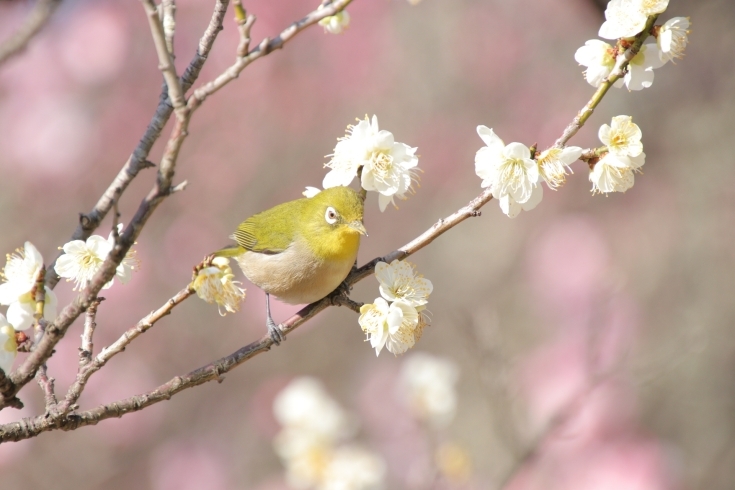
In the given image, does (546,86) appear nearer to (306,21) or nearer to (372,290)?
(372,290)

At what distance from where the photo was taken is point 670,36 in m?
1.89

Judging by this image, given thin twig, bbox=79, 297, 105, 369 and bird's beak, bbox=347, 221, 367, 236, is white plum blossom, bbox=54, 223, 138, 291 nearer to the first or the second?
thin twig, bbox=79, 297, 105, 369

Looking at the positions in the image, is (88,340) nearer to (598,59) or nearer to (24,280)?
(24,280)

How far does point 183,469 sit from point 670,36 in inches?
237

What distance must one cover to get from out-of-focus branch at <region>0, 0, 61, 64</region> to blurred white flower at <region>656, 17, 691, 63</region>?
5.37 feet

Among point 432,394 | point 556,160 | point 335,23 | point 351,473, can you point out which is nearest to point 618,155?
point 556,160

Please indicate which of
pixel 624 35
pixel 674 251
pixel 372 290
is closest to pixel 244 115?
pixel 372 290

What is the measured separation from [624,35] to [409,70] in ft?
20.9

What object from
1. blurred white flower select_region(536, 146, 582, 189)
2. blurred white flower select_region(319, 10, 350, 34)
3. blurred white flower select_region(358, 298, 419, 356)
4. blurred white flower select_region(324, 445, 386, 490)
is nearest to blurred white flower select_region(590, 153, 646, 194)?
blurred white flower select_region(536, 146, 582, 189)

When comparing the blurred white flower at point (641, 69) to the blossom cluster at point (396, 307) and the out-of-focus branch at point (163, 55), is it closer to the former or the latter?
the blossom cluster at point (396, 307)

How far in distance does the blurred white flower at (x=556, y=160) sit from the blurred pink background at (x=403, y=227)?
127 inches

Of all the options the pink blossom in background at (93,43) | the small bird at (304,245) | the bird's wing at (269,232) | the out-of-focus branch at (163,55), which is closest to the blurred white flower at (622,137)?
the small bird at (304,245)

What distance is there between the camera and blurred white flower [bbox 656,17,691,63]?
1889mm

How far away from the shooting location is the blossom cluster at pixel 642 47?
1.88 meters
